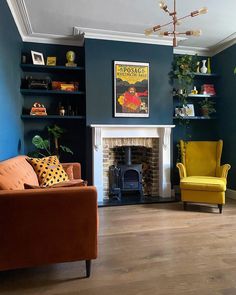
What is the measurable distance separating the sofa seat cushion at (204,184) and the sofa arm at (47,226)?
7.27ft

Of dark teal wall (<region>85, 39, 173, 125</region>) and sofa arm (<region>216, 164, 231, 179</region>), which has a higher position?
dark teal wall (<region>85, 39, 173, 125</region>)

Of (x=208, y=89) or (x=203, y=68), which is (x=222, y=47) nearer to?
(x=203, y=68)

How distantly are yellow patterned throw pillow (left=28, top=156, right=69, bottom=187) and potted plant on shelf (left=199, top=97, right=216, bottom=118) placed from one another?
9.85 ft

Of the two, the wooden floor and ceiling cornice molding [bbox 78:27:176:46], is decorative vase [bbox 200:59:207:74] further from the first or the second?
the wooden floor

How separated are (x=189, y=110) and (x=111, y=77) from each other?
1.66 metres

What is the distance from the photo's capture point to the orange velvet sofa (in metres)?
1.73

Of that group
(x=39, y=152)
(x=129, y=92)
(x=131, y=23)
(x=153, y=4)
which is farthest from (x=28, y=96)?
(x=153, y=4)

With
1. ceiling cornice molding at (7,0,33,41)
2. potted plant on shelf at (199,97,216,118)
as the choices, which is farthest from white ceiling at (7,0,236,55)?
potted plant on shelf at (199,97,216,118)

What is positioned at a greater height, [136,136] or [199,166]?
[136,136]

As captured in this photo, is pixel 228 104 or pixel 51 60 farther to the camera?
pixel 228 104

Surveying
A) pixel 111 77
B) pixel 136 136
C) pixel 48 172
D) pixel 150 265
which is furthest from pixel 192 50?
pixel 150 265

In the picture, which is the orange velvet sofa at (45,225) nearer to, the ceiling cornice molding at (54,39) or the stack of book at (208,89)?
the ceiling cornice molding at (54,39)

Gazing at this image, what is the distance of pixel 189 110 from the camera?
4789mm

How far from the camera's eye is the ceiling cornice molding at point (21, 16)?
A: 10.2 feet
